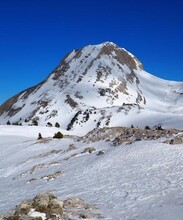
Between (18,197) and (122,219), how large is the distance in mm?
11635

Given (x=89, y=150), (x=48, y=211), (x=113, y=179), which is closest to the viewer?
(x=48, y=211)

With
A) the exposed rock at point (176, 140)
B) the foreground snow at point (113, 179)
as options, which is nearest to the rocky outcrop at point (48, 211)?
the foreground snow at point (113, 179)

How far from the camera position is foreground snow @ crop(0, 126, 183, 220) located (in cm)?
1748

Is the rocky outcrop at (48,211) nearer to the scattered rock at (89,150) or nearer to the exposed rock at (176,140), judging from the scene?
the exposed rock at (176,140)

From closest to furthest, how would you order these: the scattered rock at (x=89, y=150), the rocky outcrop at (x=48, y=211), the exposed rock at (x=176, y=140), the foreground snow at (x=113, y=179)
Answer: the rocky outcrop at (x=48, y=211)
the foreground snow at (x=113, y=179)
the exposed rock at (x=176, y=140)
the scattered rock at (x=89, y=150)

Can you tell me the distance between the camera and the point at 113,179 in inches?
981

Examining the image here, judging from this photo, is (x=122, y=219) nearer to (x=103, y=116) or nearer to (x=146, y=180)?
(x=146, y=180)

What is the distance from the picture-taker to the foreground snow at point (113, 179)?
57.4ft

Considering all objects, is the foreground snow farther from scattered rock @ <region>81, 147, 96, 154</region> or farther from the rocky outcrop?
the rocky outcrop

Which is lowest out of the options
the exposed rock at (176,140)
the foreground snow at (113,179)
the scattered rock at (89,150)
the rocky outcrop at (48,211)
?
the rocky outcrop at (48,211)

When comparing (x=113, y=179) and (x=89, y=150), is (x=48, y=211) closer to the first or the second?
(x=113, y=179)

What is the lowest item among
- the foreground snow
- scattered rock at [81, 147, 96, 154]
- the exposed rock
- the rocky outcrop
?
the rocky outcrop

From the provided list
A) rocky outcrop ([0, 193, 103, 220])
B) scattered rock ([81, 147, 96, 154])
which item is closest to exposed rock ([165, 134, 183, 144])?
scattered rock ([81, 147, 96, 154])

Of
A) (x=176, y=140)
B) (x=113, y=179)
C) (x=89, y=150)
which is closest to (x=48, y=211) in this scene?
(x=113, y=179)
